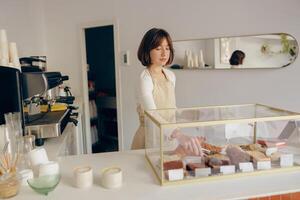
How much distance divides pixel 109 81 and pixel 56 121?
266 cm

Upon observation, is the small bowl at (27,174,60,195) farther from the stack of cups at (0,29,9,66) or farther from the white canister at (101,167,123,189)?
the stack of cups at (0,29,9,66)

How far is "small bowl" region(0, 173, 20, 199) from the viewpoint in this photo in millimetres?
954

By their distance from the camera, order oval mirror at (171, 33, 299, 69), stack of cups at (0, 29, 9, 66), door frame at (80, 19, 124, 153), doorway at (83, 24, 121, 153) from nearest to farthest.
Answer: stack of cups at (0, 29, 9, 66) → oval mirror at (171, 33, 299, 69) → door frame at (80, 19, 124, 153) → doorway at (83, 24, 121, 153)

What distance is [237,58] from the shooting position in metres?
2.45

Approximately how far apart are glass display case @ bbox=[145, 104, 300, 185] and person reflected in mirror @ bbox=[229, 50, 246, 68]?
4.05 feet

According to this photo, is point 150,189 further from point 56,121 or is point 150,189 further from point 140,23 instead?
point 140,23

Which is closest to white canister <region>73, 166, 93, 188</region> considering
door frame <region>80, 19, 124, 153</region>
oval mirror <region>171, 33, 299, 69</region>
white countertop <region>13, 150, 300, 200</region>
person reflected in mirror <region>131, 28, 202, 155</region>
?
white countertop <region>13, 150, 300, 200</region>

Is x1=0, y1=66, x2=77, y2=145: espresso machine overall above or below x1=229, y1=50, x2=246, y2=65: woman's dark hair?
below

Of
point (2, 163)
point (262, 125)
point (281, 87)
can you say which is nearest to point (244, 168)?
point (262, 125)

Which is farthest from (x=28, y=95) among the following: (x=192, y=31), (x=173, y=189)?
(x=192, y=31)

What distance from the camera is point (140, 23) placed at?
284 cm

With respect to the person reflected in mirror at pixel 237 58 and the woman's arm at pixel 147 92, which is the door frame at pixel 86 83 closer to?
the person reflected in mirror at pixel 237 58

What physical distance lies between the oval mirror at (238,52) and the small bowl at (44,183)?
1.92 meters

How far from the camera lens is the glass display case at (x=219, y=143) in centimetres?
106
